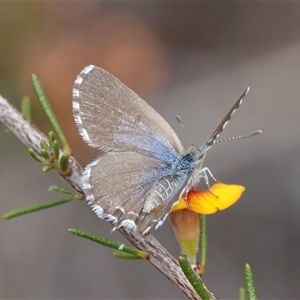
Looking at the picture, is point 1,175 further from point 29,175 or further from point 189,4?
point 189,4

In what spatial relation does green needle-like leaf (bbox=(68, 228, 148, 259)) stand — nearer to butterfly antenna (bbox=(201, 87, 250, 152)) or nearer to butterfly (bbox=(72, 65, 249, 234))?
butterfly (bbox=(72, 65, 249, 234))

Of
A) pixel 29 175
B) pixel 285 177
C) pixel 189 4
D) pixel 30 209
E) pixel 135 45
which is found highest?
pixel 189 4

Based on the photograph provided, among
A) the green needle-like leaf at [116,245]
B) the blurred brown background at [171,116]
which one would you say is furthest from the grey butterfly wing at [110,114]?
the blurred brown background at [171,116]

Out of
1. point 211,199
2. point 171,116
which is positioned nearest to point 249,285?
point 211,199

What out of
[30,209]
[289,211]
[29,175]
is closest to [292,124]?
[289,211]

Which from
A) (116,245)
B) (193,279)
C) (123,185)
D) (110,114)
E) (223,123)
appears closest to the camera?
(193,279)

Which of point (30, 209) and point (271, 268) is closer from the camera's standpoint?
point (30, 209)

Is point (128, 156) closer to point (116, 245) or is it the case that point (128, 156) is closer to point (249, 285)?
point (116, 245)

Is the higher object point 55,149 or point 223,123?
point 223,123
